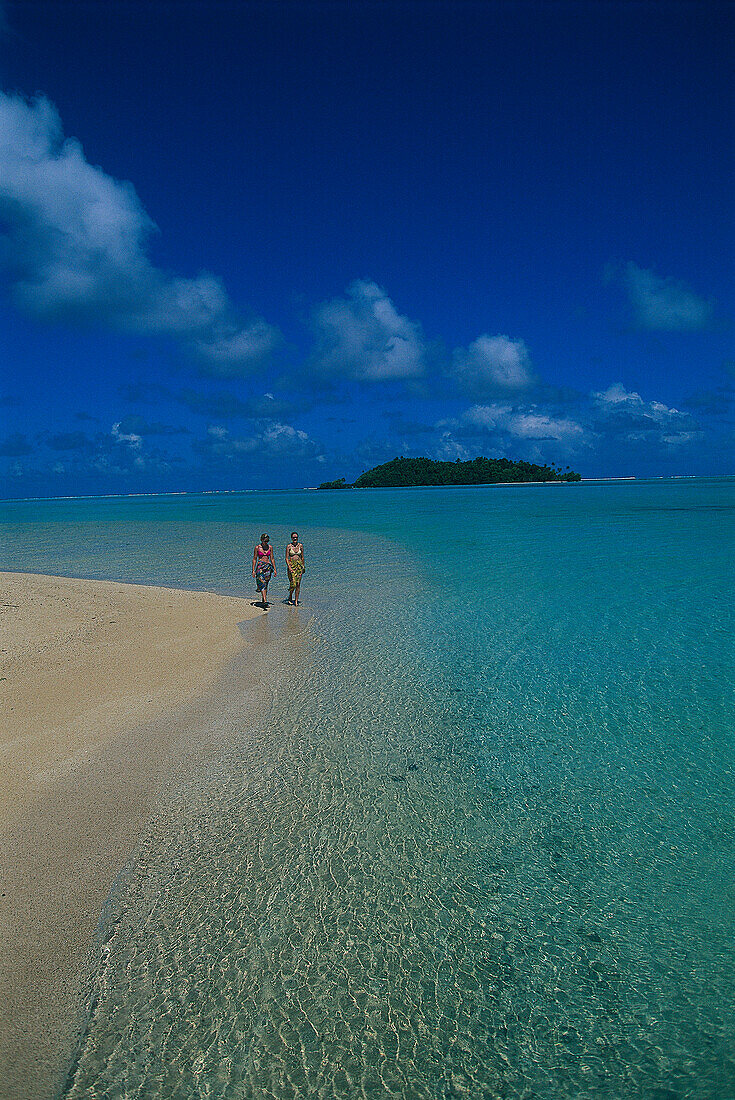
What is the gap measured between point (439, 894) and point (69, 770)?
4307 millimetres

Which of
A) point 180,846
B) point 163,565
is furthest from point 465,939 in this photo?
point 163,565

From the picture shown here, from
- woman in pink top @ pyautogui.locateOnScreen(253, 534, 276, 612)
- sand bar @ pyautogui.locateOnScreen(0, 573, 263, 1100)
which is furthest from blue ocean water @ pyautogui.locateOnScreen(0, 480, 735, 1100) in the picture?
woman in pink top @ pyautogui.locateOnScreen(253, 534, 276, 612)

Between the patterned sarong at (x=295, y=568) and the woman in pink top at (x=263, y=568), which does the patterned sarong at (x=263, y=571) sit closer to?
the woman in pink top at (x=263, y=568)

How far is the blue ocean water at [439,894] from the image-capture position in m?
3.51

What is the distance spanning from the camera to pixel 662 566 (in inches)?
850

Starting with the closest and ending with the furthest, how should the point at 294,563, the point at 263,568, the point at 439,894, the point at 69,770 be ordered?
the point at 439,894, the point at 69,770, the point at 294,563, the point at 263,568

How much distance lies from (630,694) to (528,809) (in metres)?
3.83

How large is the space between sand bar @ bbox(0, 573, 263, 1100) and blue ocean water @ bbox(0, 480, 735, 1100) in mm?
272

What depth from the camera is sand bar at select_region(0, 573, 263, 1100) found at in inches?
151

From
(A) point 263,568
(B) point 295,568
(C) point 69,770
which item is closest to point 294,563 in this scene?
(B) point 295,568

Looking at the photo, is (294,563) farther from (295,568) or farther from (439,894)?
(439,894)

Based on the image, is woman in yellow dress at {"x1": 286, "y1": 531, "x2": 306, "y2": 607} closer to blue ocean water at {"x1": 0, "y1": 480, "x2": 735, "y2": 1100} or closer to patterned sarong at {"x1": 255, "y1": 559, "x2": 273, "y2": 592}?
patterned sarong at {"x1": 255, "y1": 559, "x2": 273, "y2": 592}

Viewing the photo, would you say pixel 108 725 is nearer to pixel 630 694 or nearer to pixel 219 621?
pixel 219 621

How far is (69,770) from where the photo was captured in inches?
258
